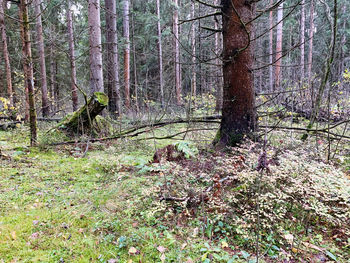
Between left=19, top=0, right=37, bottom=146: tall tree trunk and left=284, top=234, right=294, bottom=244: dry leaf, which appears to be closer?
left=284, top=234, right=294, bottom=244: dry leaf

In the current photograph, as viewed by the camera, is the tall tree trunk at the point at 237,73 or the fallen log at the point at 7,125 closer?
the tall tree trunk at the point at 237,73

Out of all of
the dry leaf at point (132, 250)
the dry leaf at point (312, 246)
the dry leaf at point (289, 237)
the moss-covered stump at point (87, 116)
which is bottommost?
the dry leaf at point (312, 246)

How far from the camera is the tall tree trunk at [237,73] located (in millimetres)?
3648

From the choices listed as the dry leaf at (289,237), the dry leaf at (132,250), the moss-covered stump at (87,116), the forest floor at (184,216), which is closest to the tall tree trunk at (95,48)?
the moss-covered stump at (87,116)

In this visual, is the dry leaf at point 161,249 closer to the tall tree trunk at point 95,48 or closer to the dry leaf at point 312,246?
the dry leaf at point 312,246

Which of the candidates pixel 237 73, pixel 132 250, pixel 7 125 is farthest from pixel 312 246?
pixel 7 125

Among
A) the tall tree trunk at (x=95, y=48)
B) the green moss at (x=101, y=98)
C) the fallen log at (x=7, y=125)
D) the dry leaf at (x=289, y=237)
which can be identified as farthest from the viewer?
the fallen log at (x=7, y=125)

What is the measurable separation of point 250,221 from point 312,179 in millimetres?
817

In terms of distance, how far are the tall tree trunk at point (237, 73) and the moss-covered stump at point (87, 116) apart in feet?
10.5

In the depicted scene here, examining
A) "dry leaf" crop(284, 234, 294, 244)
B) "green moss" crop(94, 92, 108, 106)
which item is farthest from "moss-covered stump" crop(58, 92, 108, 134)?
"dry leaf" crop(284, 234, 294, 244)

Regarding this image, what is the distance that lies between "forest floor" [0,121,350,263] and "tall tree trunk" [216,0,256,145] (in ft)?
2.20

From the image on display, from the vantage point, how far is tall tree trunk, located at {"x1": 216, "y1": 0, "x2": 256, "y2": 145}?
3.65 m

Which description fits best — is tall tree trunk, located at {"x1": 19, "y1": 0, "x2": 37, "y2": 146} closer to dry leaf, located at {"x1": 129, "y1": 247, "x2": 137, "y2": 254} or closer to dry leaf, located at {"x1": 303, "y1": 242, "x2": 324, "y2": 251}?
dry leaf, located at {"x1": 129, "y1": 247, "x2": 137, "y2": 254}

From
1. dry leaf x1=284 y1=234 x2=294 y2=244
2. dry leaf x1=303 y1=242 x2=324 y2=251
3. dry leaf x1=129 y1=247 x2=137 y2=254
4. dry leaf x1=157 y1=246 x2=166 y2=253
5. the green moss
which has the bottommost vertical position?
dry leaf x1=303 y1=242 x2=324 y2=251
